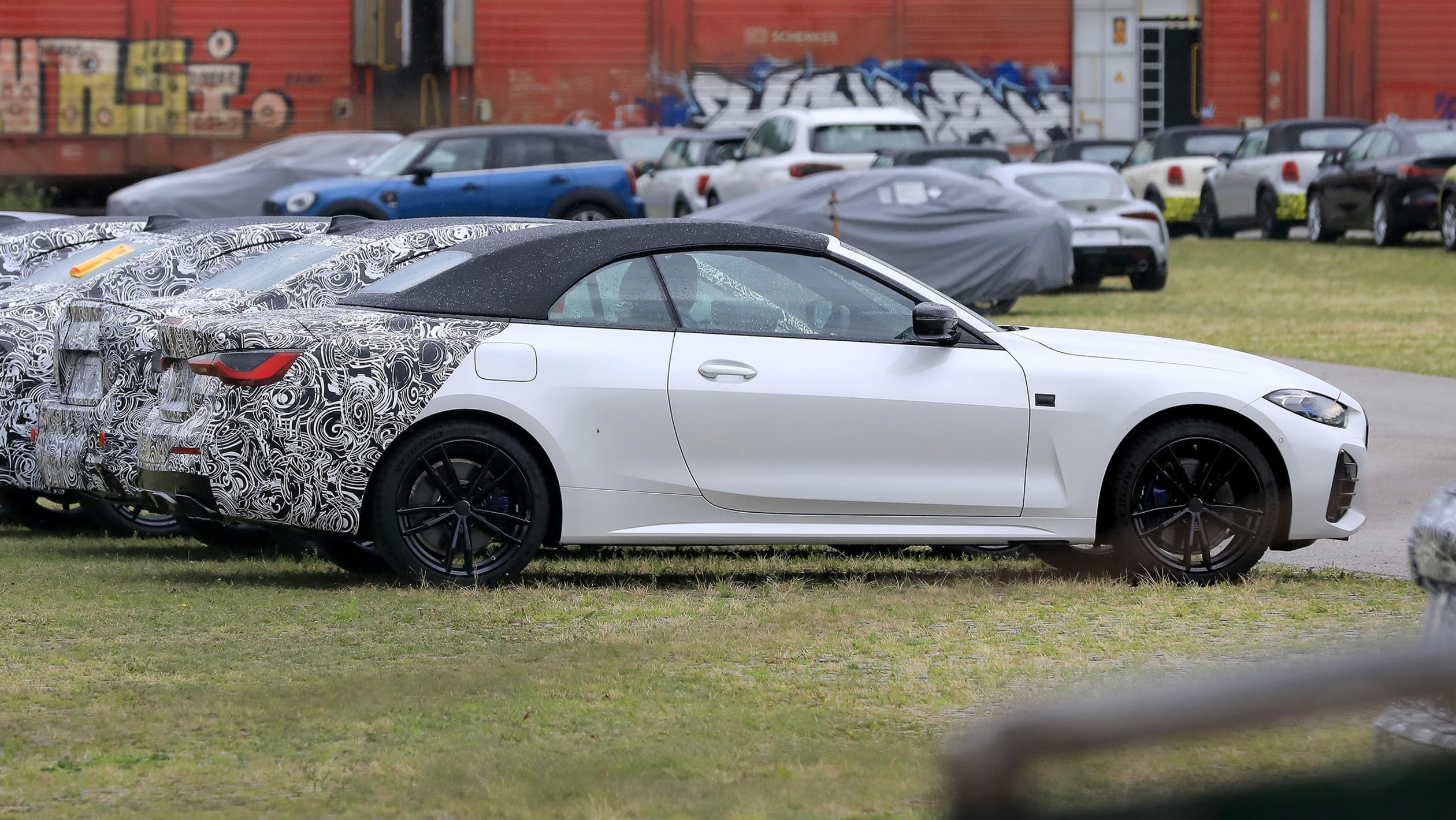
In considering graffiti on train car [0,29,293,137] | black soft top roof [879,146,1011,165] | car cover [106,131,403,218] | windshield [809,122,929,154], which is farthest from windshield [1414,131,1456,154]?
graffiti on train car [0,29,293,137]

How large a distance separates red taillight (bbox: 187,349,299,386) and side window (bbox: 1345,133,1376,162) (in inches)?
847

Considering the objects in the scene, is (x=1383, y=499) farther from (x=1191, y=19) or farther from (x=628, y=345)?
(x=1191, y=19)

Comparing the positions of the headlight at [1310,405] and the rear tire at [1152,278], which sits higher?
the rear tire at [1152,278]

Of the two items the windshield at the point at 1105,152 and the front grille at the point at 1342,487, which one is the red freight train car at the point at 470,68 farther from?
the front grille at the point at 1342,487

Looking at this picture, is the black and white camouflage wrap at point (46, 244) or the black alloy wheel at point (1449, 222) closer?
the black and white camouflage wrap at point (46, 244)

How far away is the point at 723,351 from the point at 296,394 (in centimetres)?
153

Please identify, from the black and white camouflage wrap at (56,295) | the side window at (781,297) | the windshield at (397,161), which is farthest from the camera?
the windshield at (397,161)

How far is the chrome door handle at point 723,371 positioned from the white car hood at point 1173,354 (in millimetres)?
1123

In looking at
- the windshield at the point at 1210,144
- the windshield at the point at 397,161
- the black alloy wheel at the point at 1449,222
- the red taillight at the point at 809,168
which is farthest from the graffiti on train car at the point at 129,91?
the black alloy wheel at the point at 1449,222

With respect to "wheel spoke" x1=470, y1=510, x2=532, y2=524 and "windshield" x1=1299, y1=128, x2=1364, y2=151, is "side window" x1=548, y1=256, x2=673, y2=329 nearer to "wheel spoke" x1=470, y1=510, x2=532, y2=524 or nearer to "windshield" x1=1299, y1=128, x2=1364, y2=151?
"wheel spoke" x1=470, y1=510, x2=532, y2=524

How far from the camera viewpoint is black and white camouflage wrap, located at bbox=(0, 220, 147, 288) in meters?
10.7

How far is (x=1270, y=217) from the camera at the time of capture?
1153 inches

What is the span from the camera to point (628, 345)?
7438 mm

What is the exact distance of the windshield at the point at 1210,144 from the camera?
107 feet
